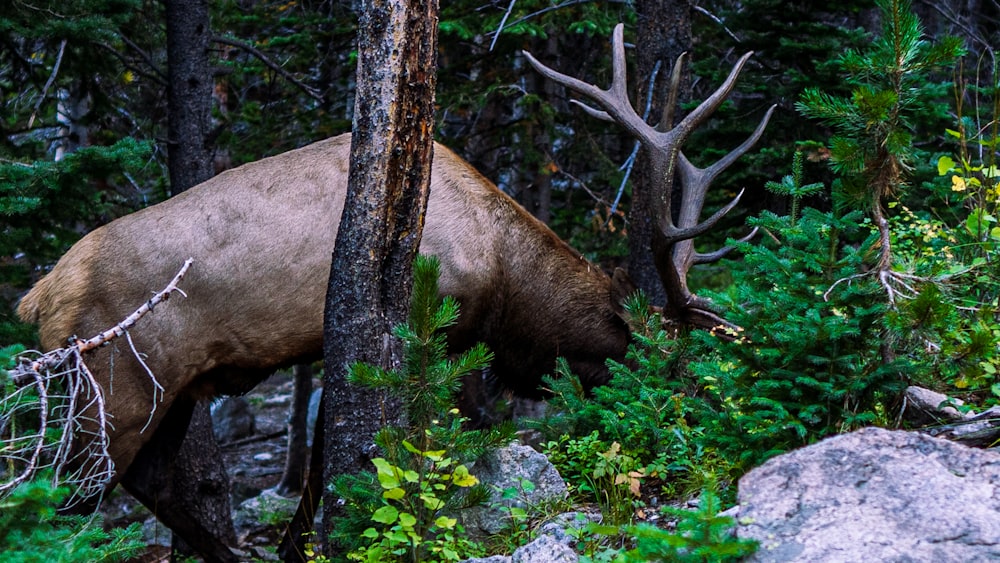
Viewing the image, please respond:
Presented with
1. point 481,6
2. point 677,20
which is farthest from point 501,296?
point 481,6

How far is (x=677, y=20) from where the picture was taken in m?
6.96

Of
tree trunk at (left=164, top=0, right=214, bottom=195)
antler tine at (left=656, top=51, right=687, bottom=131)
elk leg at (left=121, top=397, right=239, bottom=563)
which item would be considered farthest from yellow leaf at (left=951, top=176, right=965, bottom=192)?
tree trunk at (left=164, top=0, right=214, bottom=195)

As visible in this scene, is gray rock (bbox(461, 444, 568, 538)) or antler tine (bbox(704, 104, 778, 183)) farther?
antler tine (bbox(704, 104, 778, 183))

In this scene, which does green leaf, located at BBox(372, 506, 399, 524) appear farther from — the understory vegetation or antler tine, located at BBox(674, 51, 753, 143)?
antler tine, located at BBox(674, 51, 753, 143)

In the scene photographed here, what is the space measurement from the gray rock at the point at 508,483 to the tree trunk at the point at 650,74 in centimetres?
308

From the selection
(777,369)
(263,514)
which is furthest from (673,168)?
(263,514)

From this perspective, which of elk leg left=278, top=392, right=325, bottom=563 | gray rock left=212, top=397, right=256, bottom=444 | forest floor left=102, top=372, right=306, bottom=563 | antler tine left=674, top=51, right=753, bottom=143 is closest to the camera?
antler tine left=674, top=51, right=753, bottom=143

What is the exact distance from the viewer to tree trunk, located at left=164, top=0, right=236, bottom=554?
23.8 feet

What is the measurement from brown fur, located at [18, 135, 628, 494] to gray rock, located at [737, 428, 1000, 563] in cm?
312

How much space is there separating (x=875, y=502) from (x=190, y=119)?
6090 millimetres

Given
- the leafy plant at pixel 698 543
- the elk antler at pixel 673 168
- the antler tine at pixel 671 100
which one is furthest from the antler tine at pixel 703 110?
the leafy plant at pixel 698 543

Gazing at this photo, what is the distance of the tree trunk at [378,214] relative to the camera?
4.02m

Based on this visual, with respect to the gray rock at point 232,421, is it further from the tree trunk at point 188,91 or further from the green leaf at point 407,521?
the green leaf at point 407,521

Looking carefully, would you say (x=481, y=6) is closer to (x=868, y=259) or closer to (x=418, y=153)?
(x=418, y=153)
